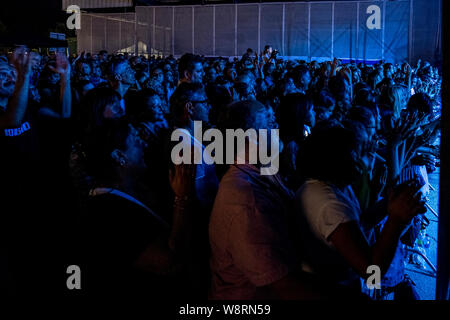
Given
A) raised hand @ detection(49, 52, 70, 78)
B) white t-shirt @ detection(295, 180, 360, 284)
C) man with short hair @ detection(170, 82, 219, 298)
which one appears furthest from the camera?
raised hand @ detection(49, 52, 70, 78)

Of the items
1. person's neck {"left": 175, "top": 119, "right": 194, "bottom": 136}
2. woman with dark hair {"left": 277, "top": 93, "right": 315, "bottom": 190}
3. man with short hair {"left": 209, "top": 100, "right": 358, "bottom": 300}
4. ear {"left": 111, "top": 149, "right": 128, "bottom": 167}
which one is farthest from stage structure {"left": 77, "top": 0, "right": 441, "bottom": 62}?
man with short hair {"left": 209, "top": 100, "right": 358, "bottom": 300}

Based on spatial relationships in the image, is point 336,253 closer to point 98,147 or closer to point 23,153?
point 98,147

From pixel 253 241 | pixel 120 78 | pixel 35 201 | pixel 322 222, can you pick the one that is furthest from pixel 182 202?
pixel 120 78

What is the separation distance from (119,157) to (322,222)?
1.27m

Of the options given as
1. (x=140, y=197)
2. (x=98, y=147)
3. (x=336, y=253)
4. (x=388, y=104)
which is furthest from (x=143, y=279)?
(x=388, y=104)

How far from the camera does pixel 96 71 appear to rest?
9398 millimetres

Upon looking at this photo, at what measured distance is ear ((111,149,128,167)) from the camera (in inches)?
102

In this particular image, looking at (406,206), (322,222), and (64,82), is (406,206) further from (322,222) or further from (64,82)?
(64,82)

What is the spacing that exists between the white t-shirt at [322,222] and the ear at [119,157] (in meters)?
1.07

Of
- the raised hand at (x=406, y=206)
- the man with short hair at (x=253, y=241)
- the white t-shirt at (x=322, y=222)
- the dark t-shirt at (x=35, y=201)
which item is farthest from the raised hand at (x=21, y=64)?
the raised hand at (x=406, y=206)

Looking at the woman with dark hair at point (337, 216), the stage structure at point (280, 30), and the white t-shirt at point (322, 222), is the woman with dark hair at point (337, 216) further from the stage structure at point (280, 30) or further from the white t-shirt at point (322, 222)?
the stage structure at point (280, 30)

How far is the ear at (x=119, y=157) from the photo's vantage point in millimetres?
2596

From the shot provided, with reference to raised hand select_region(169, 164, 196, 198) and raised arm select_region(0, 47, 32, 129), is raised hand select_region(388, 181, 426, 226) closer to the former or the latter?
raised hand select_region(169, 164, 196, 198)

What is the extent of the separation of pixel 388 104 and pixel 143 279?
180 inches
